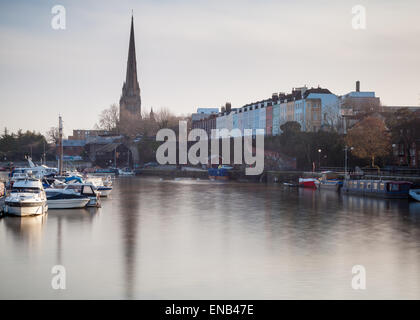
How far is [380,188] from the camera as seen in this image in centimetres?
4719

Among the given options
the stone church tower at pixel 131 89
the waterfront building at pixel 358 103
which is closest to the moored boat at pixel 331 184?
the waterfront building at pixel 358 103

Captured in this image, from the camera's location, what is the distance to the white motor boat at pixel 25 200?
29.2m

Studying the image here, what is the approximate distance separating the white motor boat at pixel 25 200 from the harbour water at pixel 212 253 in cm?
56

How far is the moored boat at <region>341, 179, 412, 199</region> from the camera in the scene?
4553 cm

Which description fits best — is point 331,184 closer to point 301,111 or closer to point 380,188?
point 380,188

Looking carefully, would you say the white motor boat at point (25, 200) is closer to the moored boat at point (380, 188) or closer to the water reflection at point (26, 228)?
the water reflection at point (26, 228)

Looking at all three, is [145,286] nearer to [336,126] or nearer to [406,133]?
[406,133]

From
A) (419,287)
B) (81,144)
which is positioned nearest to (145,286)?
(419,287)

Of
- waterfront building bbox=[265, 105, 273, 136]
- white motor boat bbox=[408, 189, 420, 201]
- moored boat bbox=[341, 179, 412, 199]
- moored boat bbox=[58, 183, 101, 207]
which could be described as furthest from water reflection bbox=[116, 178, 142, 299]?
waterfront building bbox=[265, 105, 273, 136]

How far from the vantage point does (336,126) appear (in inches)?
3322

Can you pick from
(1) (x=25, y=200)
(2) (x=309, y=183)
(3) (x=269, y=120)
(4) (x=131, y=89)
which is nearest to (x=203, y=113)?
(4) (x=131, y=89)

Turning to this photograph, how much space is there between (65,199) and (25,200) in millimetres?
4935

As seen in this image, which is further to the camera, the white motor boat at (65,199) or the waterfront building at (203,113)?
the waterfront building at (203,113)
